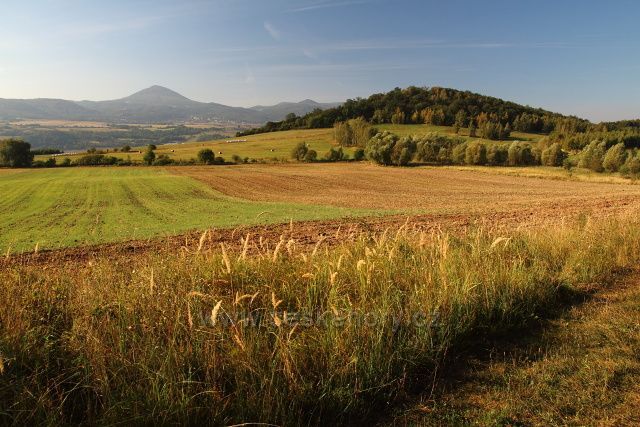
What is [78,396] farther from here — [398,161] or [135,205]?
[398,161]

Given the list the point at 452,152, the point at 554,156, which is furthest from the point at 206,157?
the point at 554,156

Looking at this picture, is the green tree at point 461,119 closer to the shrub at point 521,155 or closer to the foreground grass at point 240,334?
the shrub at point 521,155

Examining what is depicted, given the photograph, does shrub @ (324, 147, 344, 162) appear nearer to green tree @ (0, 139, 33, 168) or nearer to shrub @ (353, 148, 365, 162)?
shrub @ (353, 148, 365, 162)

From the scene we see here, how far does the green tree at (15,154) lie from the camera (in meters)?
87.9

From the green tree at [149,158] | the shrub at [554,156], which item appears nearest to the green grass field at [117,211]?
the green tree at [149,158]

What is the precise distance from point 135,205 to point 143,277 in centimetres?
3472

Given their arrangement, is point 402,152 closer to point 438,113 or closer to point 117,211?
point 117,211

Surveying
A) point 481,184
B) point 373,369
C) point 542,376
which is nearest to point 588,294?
point 542,376

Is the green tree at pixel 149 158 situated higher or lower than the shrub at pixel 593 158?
lower

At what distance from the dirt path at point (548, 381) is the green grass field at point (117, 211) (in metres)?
9.27

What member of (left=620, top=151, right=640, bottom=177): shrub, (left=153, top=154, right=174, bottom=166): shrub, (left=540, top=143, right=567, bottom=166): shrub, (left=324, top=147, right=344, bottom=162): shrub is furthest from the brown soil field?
(left=153, top=154, right=174, bottom=166): shrub

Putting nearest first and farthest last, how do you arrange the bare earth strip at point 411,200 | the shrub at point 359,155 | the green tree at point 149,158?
the bare earth strip at point 411,200
the green tree at point 149,158
the shrub at point 359,155

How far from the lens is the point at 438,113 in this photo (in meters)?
140

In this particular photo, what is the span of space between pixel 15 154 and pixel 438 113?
12353 centimetres
